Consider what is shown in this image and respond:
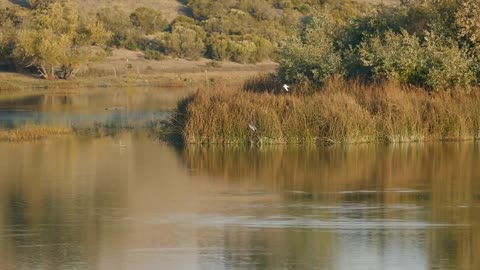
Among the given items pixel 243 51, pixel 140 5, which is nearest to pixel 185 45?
pixel 243 51

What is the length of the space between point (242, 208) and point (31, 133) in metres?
12.2

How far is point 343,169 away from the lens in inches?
800

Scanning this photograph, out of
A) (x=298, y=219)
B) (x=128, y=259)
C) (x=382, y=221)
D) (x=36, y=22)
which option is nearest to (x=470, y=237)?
(x=382, y=221)

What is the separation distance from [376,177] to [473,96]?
23.9 feet

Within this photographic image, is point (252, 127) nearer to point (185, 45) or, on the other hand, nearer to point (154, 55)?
point (154, 55)

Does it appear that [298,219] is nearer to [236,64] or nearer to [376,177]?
[376,177]

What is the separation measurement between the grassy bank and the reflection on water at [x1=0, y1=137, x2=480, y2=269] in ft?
3.00

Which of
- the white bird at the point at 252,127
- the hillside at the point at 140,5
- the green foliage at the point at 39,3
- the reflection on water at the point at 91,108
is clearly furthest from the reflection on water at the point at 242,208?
the hillside at the point at 140,5

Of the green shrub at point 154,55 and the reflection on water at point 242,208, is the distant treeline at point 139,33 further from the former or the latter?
the reflection on water at point 242,208

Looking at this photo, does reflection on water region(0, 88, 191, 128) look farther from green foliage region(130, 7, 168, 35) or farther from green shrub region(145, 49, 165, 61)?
green foliage region(130, 7, 168, 35)

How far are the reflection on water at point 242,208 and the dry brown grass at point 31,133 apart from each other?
2.80m

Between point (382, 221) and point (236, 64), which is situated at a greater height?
point (236, 64)

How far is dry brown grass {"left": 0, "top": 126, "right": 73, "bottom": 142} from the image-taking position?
26.6 meters

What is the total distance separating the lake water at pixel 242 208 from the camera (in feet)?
42.2
